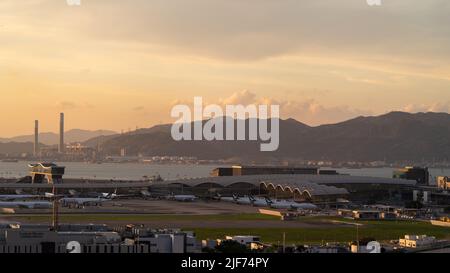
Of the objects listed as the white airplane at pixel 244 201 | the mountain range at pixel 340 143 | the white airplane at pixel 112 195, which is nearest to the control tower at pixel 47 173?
the white airplane at pixel 112 195

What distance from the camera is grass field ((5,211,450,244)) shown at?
1503 centimetres

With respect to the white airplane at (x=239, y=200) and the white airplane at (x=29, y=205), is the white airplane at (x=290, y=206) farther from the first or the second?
the white airplane at (x=29, y=205)

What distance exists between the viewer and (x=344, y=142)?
96312 mm

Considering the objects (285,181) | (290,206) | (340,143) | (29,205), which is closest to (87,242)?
(29,205)

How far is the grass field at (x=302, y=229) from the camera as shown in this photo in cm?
1503

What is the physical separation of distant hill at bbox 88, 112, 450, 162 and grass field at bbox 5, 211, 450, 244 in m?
63.7

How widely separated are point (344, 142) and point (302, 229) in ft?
264

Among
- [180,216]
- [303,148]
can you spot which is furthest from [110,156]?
[180,216]

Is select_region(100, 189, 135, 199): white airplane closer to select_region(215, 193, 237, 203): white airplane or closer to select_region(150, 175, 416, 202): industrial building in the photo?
select_region(150, 175, 416, 202): industrial building

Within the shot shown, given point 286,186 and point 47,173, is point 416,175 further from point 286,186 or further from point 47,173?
point 47,173
